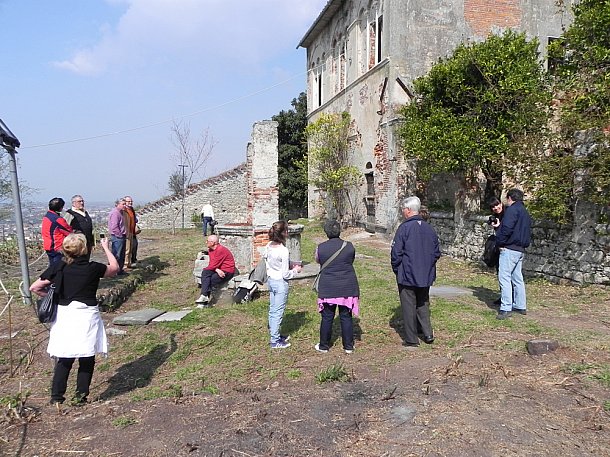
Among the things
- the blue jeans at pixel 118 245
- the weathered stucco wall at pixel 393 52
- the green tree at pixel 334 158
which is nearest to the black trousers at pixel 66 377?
the blue jeans at pixel 118 245

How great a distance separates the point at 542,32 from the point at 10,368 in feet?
60.1

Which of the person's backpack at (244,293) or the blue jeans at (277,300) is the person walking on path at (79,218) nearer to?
the person's backpack at (244,293)

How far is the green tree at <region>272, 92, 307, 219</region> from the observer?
28.0 m

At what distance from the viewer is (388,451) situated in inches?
130

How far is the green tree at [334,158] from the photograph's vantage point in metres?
19.7

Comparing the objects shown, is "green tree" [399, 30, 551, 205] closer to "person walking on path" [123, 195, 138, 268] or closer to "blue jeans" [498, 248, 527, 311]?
"blue jeans" [498, 248, 527, 311]

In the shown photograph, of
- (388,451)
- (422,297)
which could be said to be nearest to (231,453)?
(388,451)

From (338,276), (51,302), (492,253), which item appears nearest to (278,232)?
(338,276)

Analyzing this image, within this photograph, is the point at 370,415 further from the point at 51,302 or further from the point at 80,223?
the point at 80,223

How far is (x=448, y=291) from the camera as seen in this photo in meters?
8.54

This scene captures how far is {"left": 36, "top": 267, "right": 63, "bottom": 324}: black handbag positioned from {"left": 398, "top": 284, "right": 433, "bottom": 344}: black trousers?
3.62m

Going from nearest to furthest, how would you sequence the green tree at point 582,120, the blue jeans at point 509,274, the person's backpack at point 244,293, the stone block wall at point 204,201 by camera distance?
the blue jeans at point 509,274 → the green tree at point 582,120 → the person's backpack at point 244,293 → the stone block wall at point 204,201

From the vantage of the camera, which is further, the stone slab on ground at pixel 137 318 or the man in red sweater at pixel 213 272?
the man in red sweater at pixel 213 272

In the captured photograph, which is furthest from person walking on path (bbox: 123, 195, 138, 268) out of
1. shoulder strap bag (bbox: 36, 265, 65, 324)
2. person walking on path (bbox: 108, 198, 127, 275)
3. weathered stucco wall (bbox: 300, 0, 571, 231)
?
weathered stucco wall (bbox: 300, 0, 571, 231)
